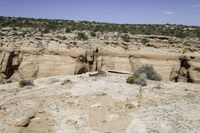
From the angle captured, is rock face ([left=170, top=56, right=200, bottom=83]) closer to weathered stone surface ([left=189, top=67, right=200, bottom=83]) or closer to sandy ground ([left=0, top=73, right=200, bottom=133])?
weathered stone surface ([left=189, top=67, right=200, bottom=83])

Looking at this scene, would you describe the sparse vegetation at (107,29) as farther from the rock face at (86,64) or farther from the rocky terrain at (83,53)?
the rock face at (86,64)

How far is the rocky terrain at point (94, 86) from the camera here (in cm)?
1279

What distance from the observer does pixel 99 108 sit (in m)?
14.0

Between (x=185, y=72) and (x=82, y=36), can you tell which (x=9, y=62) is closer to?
(x=82, y=36)

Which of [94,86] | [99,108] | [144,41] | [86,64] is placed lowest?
[86,64]

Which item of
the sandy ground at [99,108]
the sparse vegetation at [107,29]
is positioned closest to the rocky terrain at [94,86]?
the sandy ground at [99,108]

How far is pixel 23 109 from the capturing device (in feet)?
46.1

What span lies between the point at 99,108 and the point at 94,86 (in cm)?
318

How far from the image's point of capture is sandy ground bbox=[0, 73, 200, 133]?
12445 millimetres

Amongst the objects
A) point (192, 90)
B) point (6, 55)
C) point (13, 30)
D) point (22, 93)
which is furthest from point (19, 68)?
point (192, 90)

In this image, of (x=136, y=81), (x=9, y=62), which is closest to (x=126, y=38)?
(x=9, y=62)

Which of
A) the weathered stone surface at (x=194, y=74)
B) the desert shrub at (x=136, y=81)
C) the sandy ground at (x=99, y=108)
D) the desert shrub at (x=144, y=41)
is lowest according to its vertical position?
the weathered stone surface at (x=194, y=74)

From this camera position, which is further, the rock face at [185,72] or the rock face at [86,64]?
the rock face at [185,72]

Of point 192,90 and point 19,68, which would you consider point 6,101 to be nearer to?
point 192,90
